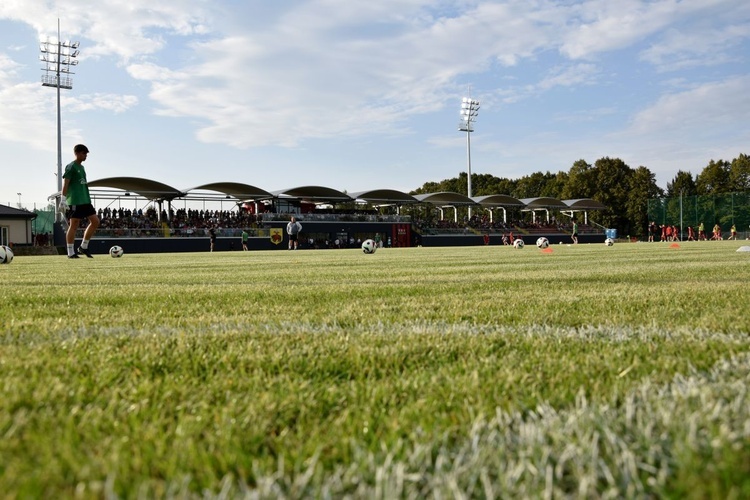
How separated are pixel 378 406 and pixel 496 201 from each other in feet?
A: 199

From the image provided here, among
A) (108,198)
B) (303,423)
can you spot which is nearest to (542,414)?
(303,423)

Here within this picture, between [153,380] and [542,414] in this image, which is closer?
[542,414]

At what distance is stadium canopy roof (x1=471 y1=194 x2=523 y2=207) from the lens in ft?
195

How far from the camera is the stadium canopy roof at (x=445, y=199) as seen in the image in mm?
56219

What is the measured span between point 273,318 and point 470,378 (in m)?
1.93

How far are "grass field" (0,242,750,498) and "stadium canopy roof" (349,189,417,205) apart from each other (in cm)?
5011

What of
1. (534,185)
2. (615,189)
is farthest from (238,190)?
(534,185)

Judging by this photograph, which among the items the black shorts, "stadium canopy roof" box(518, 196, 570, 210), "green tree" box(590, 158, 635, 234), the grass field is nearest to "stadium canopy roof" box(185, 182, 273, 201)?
"stadium canopy roof" box(518, 196, 570, 210)

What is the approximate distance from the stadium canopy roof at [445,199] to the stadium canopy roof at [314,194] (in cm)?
754

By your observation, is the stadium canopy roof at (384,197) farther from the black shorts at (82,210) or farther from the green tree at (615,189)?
the black shorts at (82,210)

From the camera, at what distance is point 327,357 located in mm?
2404

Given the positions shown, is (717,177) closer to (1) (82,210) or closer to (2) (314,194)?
(2) (314,194)

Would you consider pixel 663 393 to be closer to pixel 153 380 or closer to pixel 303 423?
pixel 303 423

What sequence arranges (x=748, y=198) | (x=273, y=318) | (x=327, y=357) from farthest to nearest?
1. (x=748, y=198)
2. (x=273, y=318)
3. (x=327, y=357)
